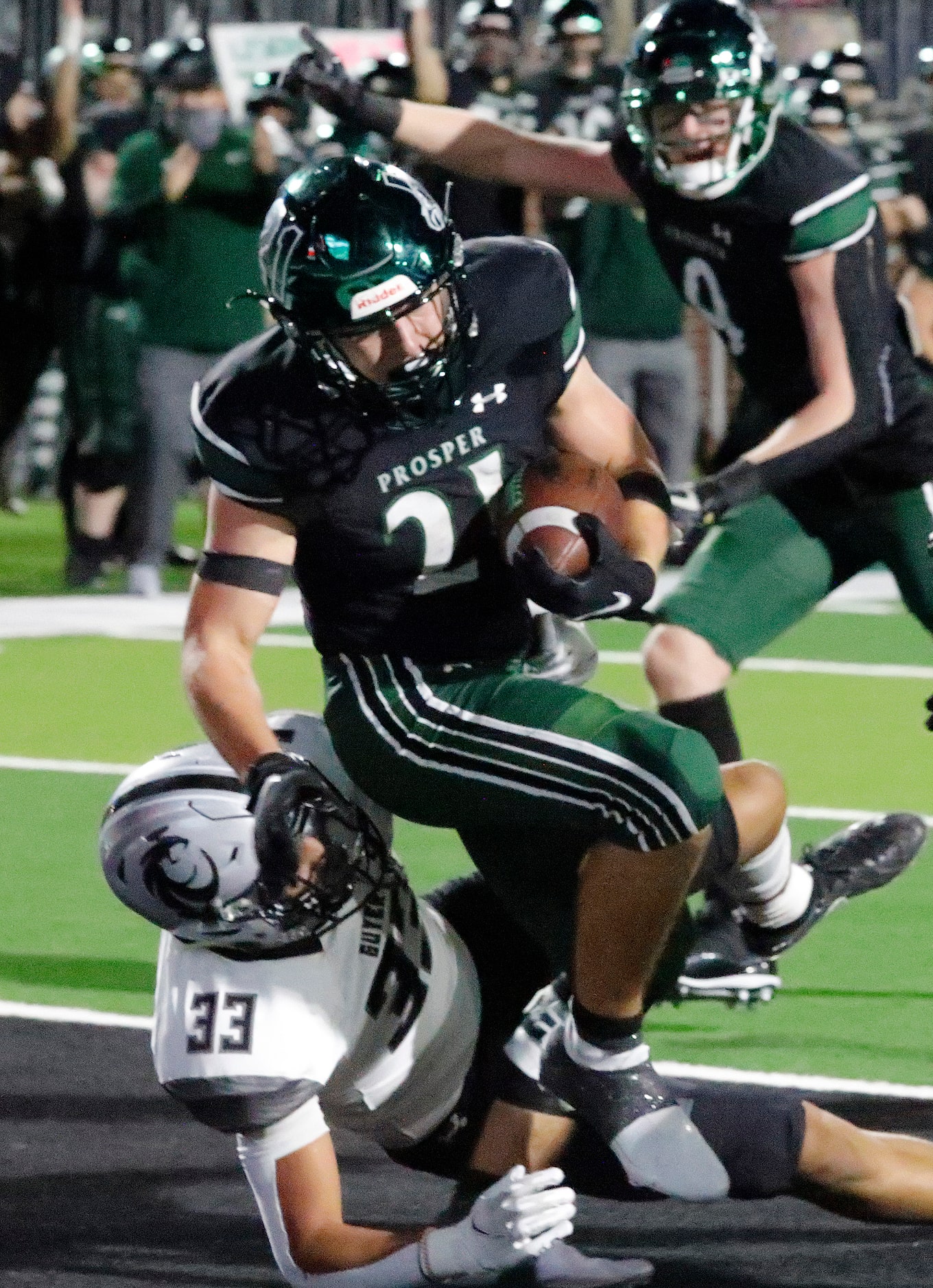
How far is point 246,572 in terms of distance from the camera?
357 cm

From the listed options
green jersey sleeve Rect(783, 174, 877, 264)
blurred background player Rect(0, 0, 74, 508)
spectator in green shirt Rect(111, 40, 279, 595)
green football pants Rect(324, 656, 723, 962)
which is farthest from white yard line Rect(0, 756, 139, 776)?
blurred background player Rect(0, 0, 74, 508)

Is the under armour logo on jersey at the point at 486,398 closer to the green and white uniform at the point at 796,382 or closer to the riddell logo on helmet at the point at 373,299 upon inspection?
the riddell logo on helmet at the point at 373,299

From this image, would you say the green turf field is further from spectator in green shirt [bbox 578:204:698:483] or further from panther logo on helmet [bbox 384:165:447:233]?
panther logo on helmet [bbox 384:165:447:233]

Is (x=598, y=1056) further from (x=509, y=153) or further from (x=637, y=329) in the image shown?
(x=637, y=329)

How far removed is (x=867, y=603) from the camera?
10.2 meters

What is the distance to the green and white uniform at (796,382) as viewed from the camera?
193 inches

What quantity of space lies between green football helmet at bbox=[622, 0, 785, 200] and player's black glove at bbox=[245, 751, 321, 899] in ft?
6.82

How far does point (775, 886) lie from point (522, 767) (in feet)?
3.45

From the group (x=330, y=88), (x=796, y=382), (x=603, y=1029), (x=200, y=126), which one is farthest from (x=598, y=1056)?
(x=200, y=126)

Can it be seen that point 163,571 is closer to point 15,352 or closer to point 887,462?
point 15,352

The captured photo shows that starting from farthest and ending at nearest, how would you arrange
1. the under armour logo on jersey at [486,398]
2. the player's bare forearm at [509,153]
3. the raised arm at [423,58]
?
the raised arm at [423,58], the player's bare forearm at [509,153], the under armour logo on jersey at [486,398]

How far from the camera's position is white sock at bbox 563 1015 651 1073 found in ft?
11.2

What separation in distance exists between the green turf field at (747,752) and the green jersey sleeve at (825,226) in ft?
4.67

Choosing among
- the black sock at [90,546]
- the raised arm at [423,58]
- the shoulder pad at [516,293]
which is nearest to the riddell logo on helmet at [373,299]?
the shoulder pad at [516,293]
